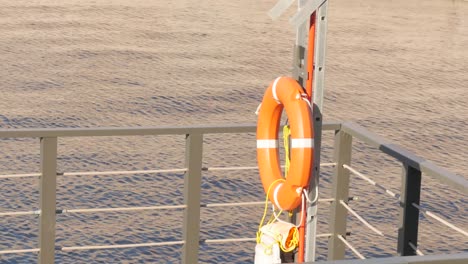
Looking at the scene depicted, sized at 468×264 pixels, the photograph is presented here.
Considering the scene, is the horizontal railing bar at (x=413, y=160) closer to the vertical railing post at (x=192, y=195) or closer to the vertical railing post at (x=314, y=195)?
the vertical railing post at (x=314, y=195)

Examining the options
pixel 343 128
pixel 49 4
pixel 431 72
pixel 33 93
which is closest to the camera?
pixel 343 128

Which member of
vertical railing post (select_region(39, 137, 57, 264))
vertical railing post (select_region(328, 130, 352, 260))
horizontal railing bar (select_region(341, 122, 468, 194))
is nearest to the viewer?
horizontal railing bar (select_region(341, 122, 468, 194))

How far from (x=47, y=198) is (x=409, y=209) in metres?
1.66

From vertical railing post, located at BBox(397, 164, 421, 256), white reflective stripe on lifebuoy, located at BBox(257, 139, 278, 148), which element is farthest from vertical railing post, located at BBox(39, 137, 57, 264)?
vertical railing post, located at BBox(397, 164, 421, 256)

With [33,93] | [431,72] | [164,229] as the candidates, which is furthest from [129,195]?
[431,72]

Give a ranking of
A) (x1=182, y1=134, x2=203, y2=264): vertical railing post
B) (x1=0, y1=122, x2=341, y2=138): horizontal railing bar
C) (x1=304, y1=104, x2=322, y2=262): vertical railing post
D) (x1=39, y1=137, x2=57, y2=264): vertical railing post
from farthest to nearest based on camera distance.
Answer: (x1=182, y1=134, x2=203, y2=264): vertical railing post → (x1=39, y1=137, x2=57, y2=264): vertical railing post → (x1=0, y1=122, x2=341, y2=138): horizontal railing bar → (x1=304, y1=104, x2=322, y2=262): vertical railing post

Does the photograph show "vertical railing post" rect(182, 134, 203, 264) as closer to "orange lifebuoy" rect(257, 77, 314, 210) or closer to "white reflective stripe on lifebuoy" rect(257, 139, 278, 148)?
"white reflective stripe on lifebuoy" rect(257, 139, 278, 148)

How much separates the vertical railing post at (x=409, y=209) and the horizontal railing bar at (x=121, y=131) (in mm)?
700

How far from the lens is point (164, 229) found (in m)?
9.90

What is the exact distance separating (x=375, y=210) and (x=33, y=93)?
238 inches

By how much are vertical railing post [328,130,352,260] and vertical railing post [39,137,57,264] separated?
137cm

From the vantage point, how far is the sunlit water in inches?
397

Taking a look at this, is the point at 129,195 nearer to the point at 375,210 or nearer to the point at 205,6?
the point at 375,210

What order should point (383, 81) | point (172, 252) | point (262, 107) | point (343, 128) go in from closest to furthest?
point (262, 107) → point (343, 128) → point (172, 252) → point (383, 81)
